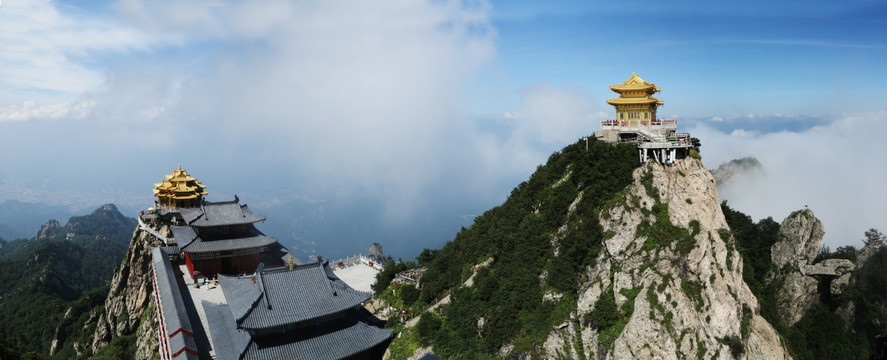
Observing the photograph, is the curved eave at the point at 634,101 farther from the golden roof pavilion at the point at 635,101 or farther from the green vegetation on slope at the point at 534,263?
the green vegetation on slope at the point at 534,263

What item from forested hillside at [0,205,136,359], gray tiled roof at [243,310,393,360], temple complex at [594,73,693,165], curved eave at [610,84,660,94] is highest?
curved eave at [610,84,660,94]

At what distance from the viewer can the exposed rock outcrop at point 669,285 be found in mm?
23125

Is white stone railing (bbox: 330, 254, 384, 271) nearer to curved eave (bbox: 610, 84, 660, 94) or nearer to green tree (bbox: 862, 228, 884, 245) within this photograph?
curved eave (bbox: 610, 84, 660, 94)

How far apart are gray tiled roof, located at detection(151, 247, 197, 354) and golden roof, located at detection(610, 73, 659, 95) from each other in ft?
94.8

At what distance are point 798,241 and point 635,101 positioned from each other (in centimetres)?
2104

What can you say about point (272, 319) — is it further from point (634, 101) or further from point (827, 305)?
point (827, 305)

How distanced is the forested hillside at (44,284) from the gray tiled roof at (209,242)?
11.9 meters

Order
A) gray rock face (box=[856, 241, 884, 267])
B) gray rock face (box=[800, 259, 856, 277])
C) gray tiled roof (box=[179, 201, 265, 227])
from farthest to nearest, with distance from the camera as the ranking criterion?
gray rock face (box=[856, 241, 884, 267]) → gray rock face (box=[800, 259, 856, 277]) → gray tiled roof (box=[179, 201, 265, 227])

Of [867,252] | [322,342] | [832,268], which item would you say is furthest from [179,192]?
[867,252]

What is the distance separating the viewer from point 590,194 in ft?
94.0

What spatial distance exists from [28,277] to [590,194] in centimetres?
10763

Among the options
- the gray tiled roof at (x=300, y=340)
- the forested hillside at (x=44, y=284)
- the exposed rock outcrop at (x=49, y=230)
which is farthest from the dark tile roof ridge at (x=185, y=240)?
the exposed rock outcrop at (x=49, y=230)

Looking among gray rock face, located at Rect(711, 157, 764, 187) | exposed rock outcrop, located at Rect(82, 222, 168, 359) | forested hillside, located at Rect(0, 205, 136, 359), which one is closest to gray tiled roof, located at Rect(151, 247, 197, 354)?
exposed rock outcrop, located at Rect(82, 222, 168, 359)

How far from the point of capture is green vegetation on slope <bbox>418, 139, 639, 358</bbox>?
2666cm
